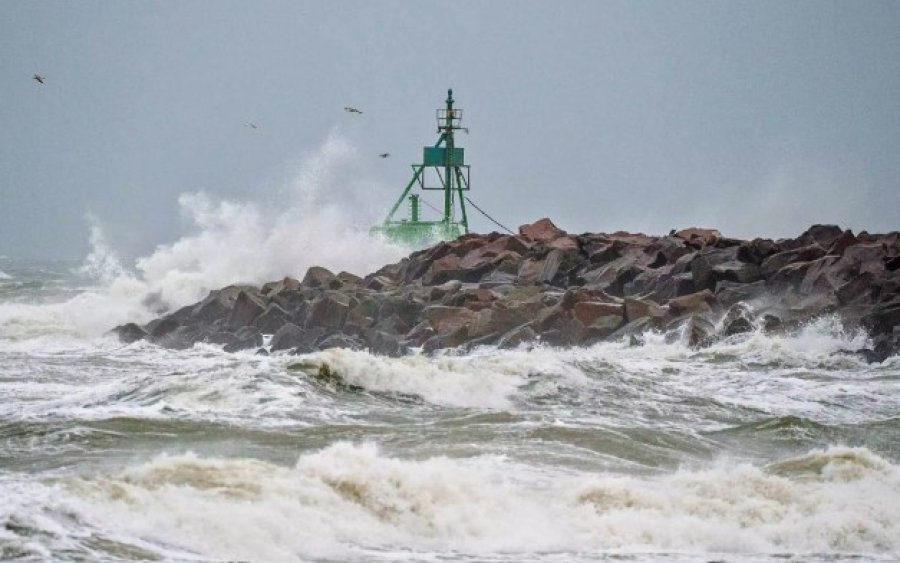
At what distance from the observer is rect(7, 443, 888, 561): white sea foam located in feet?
29.3

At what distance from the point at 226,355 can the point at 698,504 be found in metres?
12.8

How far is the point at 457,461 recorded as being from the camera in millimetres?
11664

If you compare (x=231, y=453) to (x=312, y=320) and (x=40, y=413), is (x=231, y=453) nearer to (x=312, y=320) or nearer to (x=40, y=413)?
(x=40, y=413)

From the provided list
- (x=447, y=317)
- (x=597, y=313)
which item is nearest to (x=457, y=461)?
(x=597, y=313)

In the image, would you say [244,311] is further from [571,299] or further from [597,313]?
[597,313]

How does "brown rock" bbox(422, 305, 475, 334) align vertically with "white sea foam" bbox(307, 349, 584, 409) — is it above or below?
above

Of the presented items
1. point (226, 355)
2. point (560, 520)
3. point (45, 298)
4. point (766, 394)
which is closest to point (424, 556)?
point (560, 520)

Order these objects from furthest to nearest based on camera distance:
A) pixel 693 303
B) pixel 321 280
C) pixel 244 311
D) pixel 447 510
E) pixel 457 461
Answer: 1. pixel 321 280
2. pixel 244 311
3. pixel 693 303
4. pixel 457 461
5. pixel 447 510

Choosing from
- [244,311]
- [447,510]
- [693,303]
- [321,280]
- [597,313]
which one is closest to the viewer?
[447,510]

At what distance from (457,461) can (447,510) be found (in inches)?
72.5

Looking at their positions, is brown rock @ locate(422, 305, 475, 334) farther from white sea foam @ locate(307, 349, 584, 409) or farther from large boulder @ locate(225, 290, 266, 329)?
white sea foam @ locate(307, 349, 584, 409)

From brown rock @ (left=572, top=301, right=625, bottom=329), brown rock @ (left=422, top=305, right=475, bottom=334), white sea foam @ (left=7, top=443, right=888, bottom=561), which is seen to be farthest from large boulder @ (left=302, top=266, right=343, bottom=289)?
white sea foam @ (left=7, top=443, right=888, bottom=561)

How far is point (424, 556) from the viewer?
9.00 meters

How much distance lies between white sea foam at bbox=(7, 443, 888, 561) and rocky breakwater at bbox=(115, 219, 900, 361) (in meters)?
9.61
